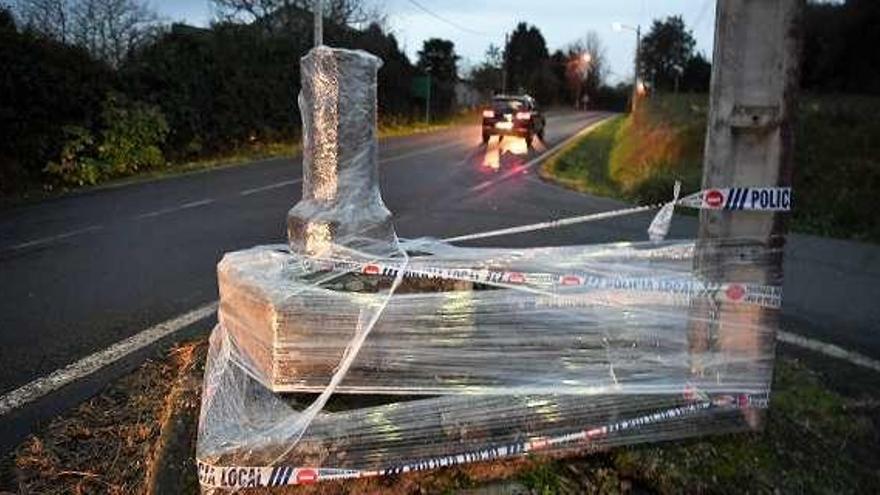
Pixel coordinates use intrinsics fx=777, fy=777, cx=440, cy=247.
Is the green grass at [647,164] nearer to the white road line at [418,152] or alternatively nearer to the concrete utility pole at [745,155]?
the white road line at [418,152]

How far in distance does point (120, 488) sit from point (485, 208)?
9.31 meters

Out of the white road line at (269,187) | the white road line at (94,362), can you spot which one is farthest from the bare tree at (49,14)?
the white road line at (94,362)

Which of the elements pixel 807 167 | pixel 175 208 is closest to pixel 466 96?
pixel 807 167

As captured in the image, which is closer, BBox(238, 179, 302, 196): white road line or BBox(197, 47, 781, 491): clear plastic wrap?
BBox(197, 47, 781, 491): clear plastic wrap

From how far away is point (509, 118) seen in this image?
1116 inches

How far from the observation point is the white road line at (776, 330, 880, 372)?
520 cm

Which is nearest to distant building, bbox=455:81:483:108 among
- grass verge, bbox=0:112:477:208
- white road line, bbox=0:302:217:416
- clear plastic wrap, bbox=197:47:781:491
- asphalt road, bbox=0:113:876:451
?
grass verge, bbox=0:112:477:208

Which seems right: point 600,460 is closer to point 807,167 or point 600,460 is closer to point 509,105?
point 807,167

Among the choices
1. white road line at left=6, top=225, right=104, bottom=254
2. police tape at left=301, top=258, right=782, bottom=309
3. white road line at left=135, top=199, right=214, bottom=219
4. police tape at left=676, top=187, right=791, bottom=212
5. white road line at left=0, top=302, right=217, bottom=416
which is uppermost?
police tape at left=676, top=187, right=791, bottom=212

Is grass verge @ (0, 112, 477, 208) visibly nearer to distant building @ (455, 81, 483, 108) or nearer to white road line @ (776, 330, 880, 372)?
white road line @ (776, 330, 880, 372)

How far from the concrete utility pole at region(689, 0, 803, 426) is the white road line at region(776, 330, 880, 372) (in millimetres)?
2172

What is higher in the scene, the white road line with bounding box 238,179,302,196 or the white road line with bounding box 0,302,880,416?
the white road line with bounding box 238,179,302,196

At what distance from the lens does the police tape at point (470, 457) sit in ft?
9.01

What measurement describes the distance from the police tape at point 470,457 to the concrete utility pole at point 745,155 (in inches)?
4.4
